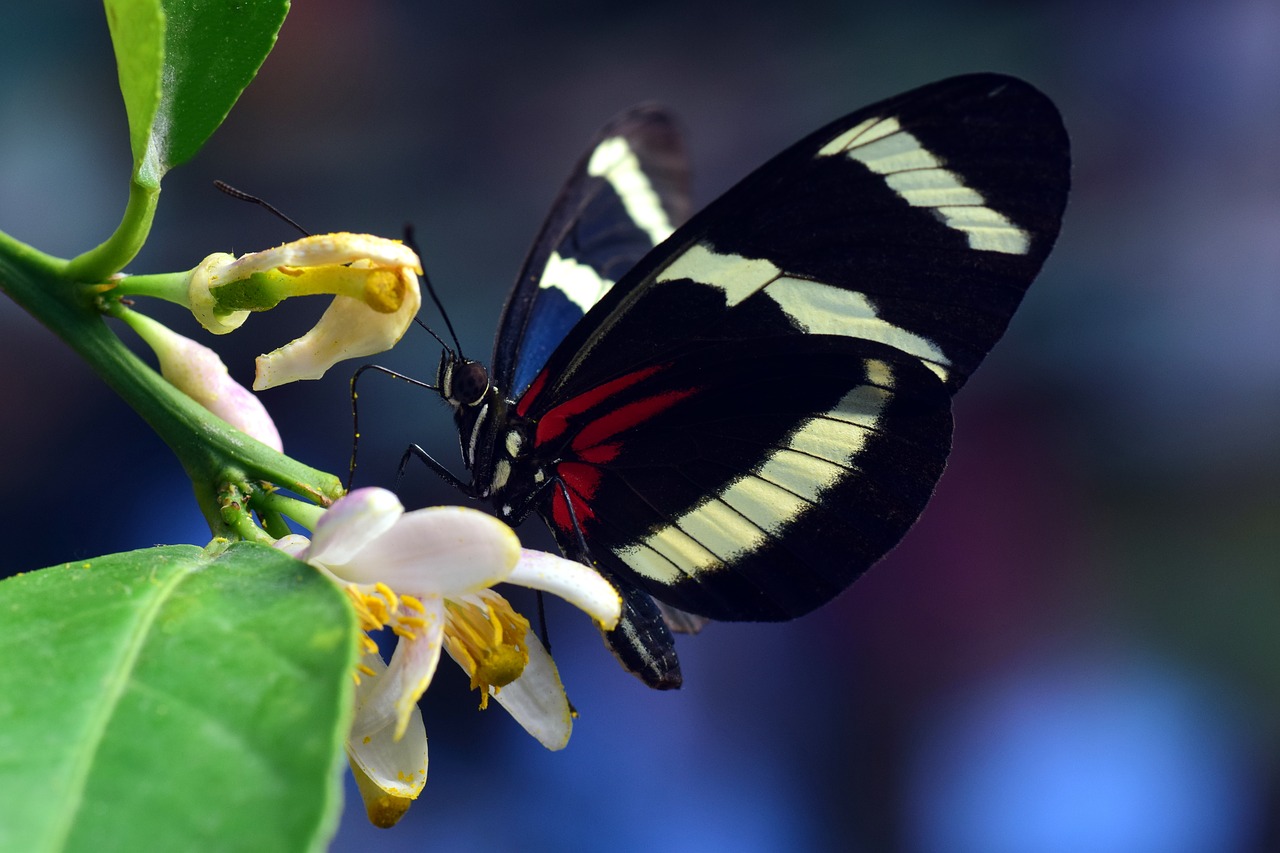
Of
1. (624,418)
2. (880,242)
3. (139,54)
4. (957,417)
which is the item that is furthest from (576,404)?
(957,417)

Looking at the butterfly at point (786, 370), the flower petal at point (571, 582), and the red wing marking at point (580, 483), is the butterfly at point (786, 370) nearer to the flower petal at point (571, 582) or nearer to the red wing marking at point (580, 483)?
the red wing marking at point (580, 483)

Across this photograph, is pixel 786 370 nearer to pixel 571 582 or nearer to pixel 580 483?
pixel 580 483

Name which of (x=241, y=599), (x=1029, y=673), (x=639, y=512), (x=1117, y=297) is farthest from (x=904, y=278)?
(x=1117, y=297)

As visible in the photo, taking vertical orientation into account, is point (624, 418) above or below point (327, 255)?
below

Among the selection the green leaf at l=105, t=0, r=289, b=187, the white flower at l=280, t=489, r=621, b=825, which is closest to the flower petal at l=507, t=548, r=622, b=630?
the white flower at l=280, t=489, r=621, b=825

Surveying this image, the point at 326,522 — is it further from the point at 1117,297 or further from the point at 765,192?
the point at 1117,297

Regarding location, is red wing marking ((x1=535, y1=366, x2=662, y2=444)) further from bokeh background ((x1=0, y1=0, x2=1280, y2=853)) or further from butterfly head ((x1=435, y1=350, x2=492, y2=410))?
bokeh background ((x1=0, y1=0, x2=1280, y2=853))
